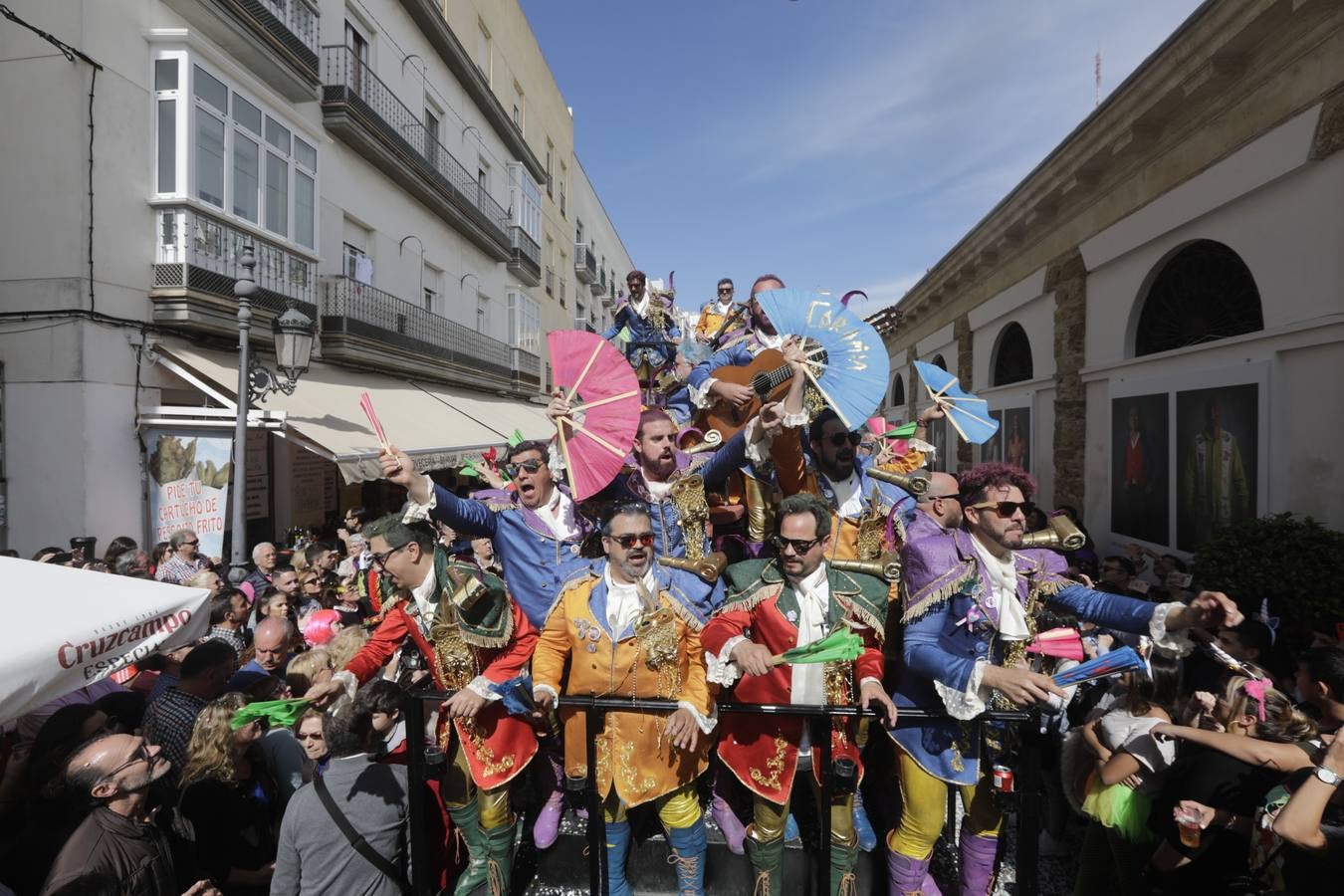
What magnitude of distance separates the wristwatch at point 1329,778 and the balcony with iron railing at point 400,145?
1376 cm

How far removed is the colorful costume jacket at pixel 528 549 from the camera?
11.9 ft

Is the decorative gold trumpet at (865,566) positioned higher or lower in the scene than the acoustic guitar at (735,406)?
lower

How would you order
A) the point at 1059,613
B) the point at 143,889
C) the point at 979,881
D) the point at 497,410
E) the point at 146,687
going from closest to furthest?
1. the point at 143,889
2. the point at 979,881
3. the point at 1059,613
4. the point at 146,687
5. the point at 497,410

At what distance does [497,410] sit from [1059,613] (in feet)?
51.6

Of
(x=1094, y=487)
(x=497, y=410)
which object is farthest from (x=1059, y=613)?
(x=497, y=410)

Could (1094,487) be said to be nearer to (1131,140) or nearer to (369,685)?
(1131,140)

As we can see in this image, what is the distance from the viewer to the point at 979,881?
280cm

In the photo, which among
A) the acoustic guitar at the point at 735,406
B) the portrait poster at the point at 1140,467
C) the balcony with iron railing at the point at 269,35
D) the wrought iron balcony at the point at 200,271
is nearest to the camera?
the acoustic guitar at the point at 735,406

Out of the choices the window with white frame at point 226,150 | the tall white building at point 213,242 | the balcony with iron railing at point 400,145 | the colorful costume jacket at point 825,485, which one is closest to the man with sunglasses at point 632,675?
the colorful costume jacket at point 825,485

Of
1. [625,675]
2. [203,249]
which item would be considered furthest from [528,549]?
[203,249]

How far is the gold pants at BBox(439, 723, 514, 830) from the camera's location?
9.81 ft

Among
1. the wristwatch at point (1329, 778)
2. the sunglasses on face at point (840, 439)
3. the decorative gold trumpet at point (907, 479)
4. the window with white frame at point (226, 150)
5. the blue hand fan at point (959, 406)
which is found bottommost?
the wristwatch at point (1329, 778)

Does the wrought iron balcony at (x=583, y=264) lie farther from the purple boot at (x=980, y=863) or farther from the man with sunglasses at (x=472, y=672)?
the purple boot at (x=980, y=863)

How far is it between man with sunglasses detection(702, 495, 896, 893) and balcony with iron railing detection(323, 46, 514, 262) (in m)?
12.1
